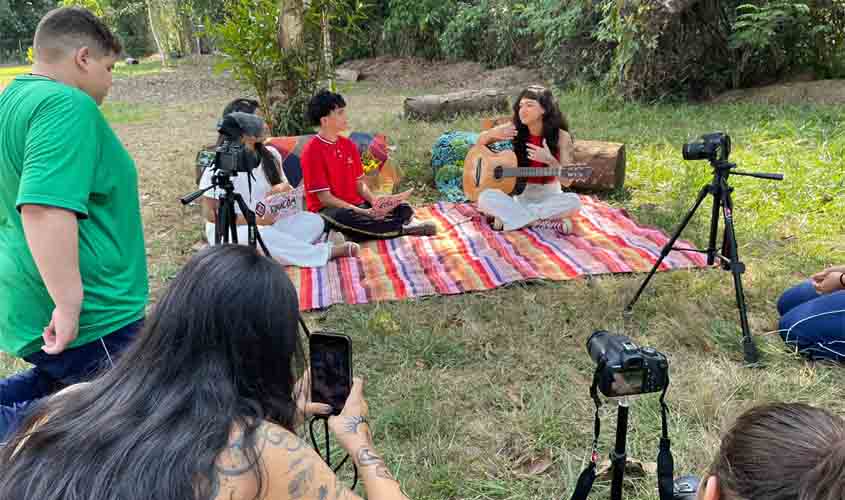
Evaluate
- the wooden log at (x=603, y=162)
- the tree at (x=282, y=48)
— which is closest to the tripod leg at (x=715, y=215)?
the wooden log at (x=603, y=162)

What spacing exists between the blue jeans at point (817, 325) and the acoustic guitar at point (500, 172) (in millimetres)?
1916

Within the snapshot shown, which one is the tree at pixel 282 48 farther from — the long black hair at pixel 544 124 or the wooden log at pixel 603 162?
the long black hair at pixel 544 124

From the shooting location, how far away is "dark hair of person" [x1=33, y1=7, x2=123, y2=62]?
6.11ft

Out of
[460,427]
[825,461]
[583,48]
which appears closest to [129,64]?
[583,48]

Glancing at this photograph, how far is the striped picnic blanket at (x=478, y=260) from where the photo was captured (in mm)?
4105

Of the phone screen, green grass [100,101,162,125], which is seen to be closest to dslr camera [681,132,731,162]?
the phone screen

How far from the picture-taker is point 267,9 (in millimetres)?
7051

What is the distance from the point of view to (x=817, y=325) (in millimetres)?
3018

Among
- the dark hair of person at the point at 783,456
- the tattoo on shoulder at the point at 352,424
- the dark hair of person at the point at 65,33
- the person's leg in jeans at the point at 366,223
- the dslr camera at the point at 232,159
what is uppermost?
the dark hair of person at the point at 65,33

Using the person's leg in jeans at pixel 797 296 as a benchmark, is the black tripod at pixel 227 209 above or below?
above

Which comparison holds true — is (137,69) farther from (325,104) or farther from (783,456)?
(783,456)

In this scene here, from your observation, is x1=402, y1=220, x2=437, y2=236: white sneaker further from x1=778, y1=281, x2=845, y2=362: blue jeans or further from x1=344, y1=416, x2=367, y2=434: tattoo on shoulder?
x1=344, y1=416, x2=367, y2=434: tattoo on shoulder

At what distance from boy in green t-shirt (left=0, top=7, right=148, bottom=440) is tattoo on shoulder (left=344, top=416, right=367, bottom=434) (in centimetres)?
84

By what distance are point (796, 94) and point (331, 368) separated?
9467 mm
